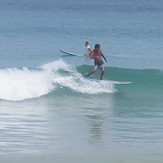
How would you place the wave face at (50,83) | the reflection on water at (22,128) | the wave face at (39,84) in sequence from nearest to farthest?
the reflection on water at (22,128) < the wave face at (39,84) < the wave face at (50,83)

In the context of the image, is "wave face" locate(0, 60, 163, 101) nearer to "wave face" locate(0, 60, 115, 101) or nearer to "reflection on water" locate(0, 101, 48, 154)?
"wave face" locate(0, 60, 115, 101)

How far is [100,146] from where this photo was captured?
1764cm

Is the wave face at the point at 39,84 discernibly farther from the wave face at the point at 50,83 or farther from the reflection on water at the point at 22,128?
the reflection on water at the point at 22,128

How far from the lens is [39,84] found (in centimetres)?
2708

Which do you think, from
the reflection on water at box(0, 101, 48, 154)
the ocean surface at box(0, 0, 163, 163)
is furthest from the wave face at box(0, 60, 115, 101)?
the reflection on water at box(0, 101, 48, 154)

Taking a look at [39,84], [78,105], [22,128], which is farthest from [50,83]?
[22,128]

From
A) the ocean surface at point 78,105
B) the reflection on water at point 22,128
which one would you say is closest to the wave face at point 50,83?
the ocean surface at point 78,105

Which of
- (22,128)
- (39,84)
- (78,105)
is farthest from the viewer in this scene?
(39,84)

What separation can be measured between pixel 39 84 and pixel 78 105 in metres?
2.76

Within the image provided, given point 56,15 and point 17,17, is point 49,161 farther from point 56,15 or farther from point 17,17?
point 56,15

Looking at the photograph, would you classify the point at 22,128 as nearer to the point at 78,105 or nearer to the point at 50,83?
the point at 78,105

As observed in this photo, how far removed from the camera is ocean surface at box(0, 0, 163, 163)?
17219mm

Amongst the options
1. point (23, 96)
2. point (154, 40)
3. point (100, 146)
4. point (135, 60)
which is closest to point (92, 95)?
point (23, 96)

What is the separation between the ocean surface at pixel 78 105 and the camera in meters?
17.2
